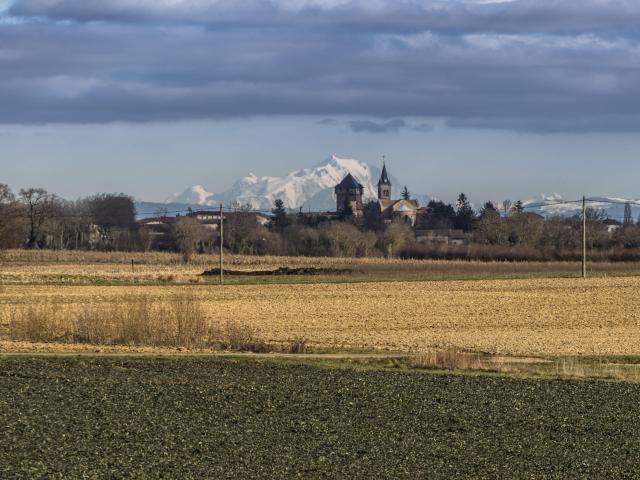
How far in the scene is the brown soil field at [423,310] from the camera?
40.5 meters

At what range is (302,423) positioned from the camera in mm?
22312

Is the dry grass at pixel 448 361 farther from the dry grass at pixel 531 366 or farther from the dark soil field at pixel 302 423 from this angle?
the dark soil field at pixel 302 423

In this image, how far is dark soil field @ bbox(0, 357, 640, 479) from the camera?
18109 mm

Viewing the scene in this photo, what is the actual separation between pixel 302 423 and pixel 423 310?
3271cm

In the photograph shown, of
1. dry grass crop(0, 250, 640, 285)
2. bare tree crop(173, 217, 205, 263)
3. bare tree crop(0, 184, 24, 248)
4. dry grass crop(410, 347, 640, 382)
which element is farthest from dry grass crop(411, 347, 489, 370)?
bare tree crop(173, 217, 205, 263)

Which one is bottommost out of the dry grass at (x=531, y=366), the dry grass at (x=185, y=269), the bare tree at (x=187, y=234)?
the dry grass at (x=531, y=366)

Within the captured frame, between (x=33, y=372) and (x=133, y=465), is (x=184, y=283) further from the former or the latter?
(x=133, y=465)

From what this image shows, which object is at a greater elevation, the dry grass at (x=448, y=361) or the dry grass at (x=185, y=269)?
the dry grass at (x=185, y=269)

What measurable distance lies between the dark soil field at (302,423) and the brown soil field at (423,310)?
31.7ft

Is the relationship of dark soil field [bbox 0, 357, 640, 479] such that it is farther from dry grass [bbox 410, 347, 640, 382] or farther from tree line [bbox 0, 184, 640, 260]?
tree line [bbox 0, 184, 640, 260]

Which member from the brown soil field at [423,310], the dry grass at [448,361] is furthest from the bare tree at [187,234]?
the dry grass at [448,361]

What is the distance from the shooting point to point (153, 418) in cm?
2239

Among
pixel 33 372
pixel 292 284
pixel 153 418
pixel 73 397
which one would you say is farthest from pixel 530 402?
pixel 292 284

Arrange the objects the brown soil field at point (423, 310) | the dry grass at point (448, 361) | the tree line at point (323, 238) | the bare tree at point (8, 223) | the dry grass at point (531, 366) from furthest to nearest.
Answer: the tree line at point (323, 238) → the bare tree at point (8, 223) → the brown soil field at point (423, 310) → the dry grass at point (448, 361) → the dry grass at point (531, 366)
